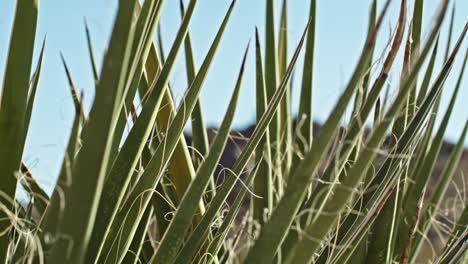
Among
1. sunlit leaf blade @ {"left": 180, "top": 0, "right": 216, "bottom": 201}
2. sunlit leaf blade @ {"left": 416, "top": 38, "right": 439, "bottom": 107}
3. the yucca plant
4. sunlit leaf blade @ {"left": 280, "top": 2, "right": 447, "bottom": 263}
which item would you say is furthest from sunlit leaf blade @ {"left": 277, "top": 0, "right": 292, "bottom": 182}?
sunlit leaf blade @ {"left": 280, "top": 2, "right": 447, "bottom": 263}

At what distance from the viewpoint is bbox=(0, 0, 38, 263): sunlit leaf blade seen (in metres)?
0.99

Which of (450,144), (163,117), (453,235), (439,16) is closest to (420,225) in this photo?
(453,235)

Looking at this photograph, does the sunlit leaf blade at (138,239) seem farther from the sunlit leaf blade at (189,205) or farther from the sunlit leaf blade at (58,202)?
the sunlit leaf blade at (58,202)

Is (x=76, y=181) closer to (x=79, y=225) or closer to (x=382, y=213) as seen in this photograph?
(x=79, y=225)

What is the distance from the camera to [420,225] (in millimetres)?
1649

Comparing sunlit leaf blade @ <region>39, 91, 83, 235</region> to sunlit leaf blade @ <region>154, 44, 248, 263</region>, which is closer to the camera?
sunlit leaf blade @ <region>39, 91, 83, 235</region>

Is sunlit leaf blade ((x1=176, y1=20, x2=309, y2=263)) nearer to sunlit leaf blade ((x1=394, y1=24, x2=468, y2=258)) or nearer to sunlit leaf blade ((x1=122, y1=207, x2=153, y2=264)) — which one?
sunlit leaf blade ((x1=122, y1=207, x2=153, y2=264))

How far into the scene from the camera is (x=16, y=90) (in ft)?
3.26

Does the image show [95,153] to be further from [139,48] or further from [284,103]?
[284,103]

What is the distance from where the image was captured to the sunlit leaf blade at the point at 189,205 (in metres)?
0.86

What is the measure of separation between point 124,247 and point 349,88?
460 mm

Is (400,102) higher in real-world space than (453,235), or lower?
higher

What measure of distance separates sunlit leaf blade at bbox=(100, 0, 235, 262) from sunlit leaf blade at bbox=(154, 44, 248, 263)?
0.10 m

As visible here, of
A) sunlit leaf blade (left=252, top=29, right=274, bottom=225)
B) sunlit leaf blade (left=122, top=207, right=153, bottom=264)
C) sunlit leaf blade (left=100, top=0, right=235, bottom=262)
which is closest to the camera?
sunlit leaf blade (left=100, top=0, right=235, bottom=262)
